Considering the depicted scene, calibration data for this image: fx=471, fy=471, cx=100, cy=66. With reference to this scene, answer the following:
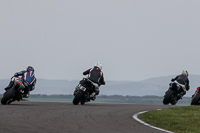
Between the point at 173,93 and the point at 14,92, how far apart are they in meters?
9.78

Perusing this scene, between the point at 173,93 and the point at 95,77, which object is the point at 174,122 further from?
the point at 173,93

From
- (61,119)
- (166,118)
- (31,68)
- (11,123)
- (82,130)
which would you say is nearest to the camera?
(82,130)

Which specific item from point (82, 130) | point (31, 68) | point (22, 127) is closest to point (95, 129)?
point (82, 130)

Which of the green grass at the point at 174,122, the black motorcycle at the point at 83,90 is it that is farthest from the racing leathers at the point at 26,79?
the green grass at the point at 174,122

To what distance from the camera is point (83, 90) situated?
22031 millimetres

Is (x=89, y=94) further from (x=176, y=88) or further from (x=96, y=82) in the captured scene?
(x=176, y=88)

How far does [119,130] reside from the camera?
439 inches

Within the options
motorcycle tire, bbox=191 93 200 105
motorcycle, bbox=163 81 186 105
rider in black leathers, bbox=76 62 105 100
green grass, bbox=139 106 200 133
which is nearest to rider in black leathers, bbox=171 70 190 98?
motorcycle, bbox=163 81 186 105

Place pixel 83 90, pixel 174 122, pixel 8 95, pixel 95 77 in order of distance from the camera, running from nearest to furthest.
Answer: pixel 174 122
pixel 8 95
pixel 83 90
pixel 95 77

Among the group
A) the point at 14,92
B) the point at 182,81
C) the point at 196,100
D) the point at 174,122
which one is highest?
the point at 182,81

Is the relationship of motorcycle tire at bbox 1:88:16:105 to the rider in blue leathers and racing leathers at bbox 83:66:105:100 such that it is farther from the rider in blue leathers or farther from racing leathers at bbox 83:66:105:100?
racing leathers at bbox 83:66:105:100

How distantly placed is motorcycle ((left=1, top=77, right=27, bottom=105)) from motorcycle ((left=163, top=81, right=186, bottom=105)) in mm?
8903

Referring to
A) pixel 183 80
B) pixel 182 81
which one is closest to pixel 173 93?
pixel 182 81

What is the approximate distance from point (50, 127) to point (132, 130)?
196 cm
